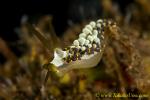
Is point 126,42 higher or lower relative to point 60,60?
higher

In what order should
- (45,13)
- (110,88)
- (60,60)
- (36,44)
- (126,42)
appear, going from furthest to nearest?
1. (45,13)
2. (36,44)
3. (110,88)
4. (126,42)
5. (60,60)

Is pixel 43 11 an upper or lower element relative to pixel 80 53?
upper

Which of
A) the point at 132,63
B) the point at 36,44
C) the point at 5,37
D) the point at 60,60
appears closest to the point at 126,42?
the point at 132,63

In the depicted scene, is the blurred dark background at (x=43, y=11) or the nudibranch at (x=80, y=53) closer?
the nudibranch at (x=80, y=53)

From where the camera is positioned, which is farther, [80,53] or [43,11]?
[43,11]

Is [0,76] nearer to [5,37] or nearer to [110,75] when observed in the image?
[5,37]

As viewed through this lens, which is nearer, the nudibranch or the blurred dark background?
the nudibranch

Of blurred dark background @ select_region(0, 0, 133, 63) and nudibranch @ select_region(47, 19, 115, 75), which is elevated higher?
blurred dark background @ select_region(0, 0, 133, 63)

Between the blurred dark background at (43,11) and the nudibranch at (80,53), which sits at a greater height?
the blurred dark background at (43,11)
